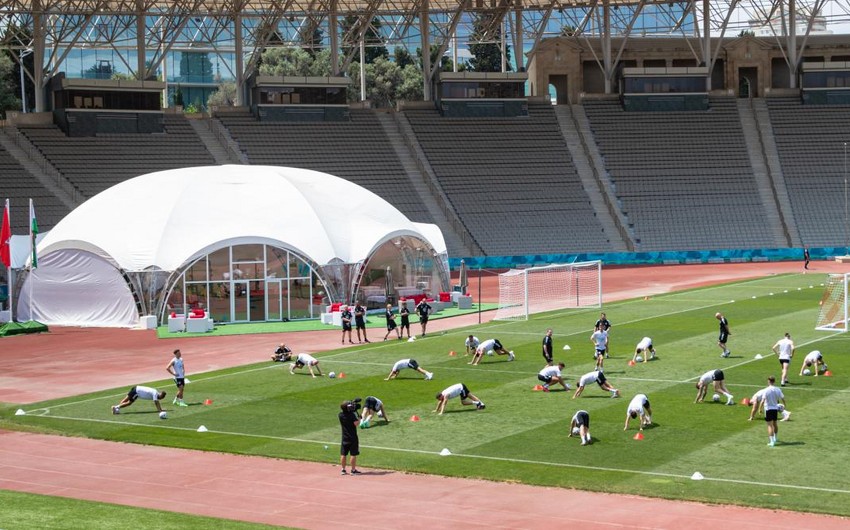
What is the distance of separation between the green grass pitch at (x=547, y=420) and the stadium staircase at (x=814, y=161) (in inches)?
1575

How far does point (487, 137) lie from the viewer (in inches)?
3595

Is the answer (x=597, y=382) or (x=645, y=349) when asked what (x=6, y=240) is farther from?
(x=597, y=382)

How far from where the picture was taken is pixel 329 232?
5553 centimetres

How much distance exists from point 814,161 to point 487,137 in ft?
79.0

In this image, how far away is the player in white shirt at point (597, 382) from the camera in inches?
1240

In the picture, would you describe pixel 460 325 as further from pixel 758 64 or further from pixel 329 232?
pixel 758 64

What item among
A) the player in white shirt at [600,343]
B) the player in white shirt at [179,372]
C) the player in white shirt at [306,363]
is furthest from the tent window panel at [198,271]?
the player in white shirt at [600,343]

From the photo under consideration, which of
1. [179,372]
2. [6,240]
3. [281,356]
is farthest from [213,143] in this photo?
[179,372]

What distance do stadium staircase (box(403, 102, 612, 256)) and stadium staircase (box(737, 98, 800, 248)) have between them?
40.0ft

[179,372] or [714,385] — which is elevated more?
[179,372]

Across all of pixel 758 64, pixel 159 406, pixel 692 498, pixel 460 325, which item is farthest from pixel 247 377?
pixel 758 64

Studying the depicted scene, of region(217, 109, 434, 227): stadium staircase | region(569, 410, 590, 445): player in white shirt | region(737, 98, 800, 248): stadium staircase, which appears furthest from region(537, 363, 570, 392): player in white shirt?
region(737, 98, 800, 248): stadium staircase

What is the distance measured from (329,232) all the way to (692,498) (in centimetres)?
3496

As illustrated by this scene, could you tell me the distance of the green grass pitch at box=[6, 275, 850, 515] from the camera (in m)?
24.2
